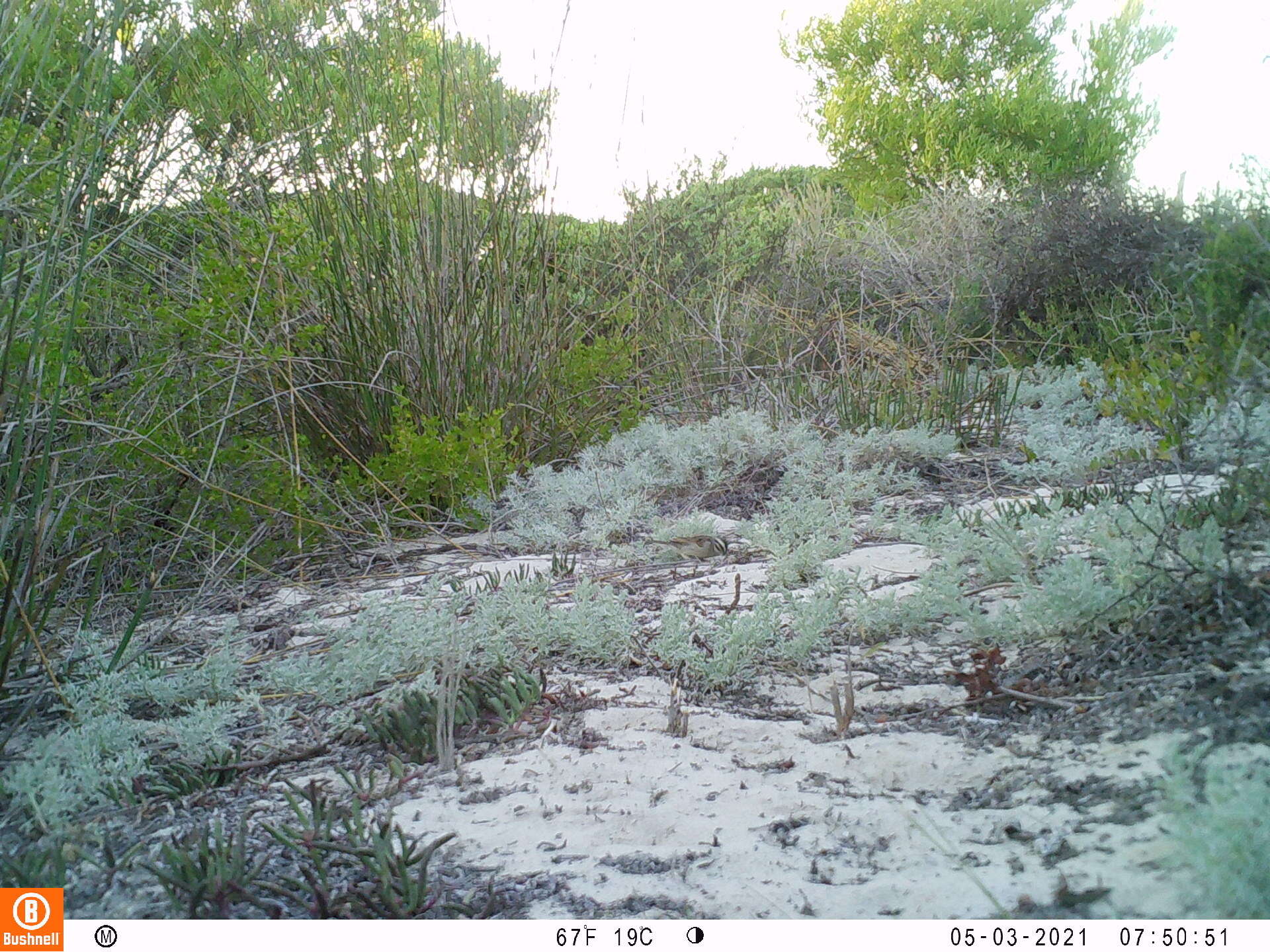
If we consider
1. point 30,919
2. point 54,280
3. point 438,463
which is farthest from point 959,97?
point 30,919

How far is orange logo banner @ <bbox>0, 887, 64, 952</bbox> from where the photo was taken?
1023 mm

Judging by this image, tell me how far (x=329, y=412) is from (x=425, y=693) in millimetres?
2008

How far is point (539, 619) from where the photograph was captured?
6.38 ft

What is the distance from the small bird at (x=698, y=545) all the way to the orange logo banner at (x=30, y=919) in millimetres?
1946

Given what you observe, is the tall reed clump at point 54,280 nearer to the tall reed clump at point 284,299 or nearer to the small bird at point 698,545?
the tall reed clump at point 284,299

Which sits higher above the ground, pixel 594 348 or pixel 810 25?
pixel 810 25

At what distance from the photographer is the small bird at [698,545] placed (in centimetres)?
279

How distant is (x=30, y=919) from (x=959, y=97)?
1210cm

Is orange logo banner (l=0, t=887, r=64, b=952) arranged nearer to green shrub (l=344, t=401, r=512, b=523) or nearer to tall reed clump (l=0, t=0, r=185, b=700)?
tall reed clump (l=0, t=0, r=185, b=700)

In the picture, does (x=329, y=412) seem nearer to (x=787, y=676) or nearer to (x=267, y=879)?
(x=787, y=676)

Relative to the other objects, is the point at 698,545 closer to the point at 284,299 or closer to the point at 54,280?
the point at 284,299

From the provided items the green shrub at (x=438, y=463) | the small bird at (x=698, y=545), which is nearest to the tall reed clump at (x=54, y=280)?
the green shrub at (x=438, y=463)

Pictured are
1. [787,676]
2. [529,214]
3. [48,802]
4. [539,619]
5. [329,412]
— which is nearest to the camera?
[48,802]

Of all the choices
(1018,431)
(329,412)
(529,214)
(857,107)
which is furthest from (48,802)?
(857,107)
